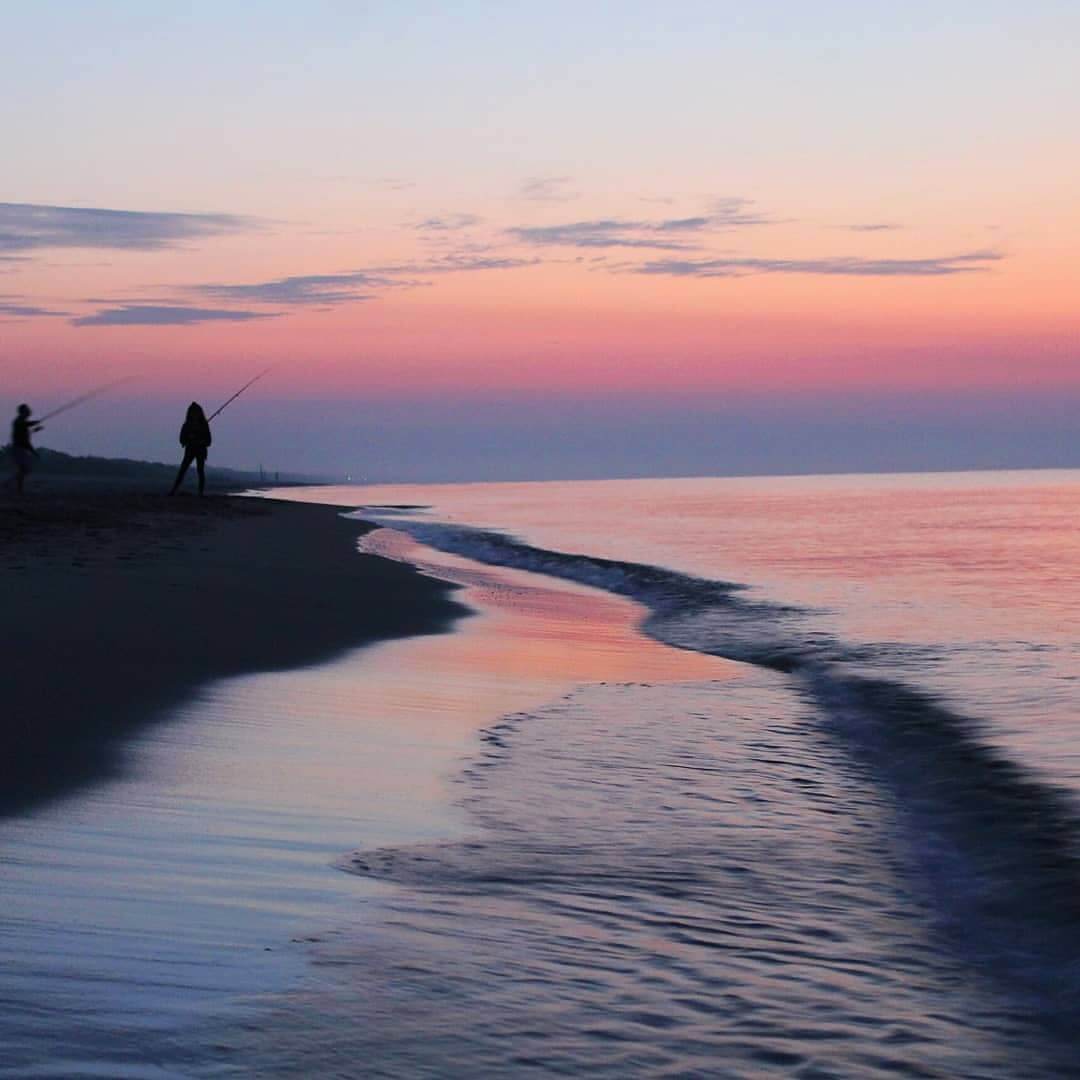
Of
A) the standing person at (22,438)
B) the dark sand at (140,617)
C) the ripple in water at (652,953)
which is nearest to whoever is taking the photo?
the ripple in water at (652,953)

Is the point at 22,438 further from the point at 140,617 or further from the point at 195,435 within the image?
the point at 140,617

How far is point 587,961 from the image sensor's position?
4.16 metres

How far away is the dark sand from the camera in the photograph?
7.04 m

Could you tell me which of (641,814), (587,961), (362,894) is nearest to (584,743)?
(641,814)

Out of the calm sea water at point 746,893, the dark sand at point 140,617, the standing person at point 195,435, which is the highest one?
the standing person at point 195,435

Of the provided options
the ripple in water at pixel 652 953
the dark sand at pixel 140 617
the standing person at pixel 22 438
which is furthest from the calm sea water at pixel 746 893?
the standing person at pixel 22 438

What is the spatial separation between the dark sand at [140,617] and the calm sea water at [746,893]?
1.87 metres

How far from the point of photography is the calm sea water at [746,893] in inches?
141

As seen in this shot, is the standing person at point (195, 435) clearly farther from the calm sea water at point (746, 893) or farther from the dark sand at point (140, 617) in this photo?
the calm sea water at point (746, 893)

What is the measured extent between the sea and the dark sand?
0.36 meters

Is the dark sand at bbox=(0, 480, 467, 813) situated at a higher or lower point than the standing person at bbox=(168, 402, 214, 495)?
lower

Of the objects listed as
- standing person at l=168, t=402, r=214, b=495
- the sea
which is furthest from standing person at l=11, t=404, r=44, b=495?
the sea

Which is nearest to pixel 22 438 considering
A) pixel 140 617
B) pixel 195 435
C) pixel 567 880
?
pixel 195 435

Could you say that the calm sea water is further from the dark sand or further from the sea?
the dark sand
